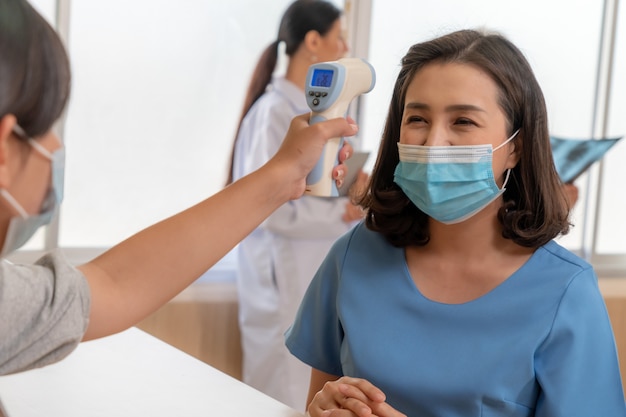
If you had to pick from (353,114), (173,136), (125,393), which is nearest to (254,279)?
(173,136)

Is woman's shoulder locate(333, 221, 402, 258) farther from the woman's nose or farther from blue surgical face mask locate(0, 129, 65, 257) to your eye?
blue surgical face mask locate(0, 129, 65, 257)

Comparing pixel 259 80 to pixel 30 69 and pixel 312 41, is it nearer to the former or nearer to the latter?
pixel 312 41

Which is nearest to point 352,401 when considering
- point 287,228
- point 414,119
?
point 414,119

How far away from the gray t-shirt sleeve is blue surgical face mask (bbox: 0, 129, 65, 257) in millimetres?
43

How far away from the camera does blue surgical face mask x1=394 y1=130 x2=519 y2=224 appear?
1.73 meters

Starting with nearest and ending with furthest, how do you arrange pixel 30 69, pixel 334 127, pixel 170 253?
pixel 30 69
pixel 170 253
pixel 334 127

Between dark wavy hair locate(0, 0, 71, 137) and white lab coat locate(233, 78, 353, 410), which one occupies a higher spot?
dark wavy hair locate(0, 0, 71, 137)

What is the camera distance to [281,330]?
11.1 feet

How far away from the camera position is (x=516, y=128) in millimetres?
1781

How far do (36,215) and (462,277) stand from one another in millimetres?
903

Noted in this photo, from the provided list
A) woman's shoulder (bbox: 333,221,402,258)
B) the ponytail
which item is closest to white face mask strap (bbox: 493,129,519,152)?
woman's shoulder (bbox: 333,221,402,258)

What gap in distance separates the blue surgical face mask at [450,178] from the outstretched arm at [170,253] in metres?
0.44

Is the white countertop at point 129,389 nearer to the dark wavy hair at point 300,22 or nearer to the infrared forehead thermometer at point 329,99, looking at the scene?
the infrared forehead thermometer at point 329,99

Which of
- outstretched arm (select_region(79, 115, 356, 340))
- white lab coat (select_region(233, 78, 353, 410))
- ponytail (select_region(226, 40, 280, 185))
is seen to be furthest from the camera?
ponytail (select_region(226, 40, 280, 185))
